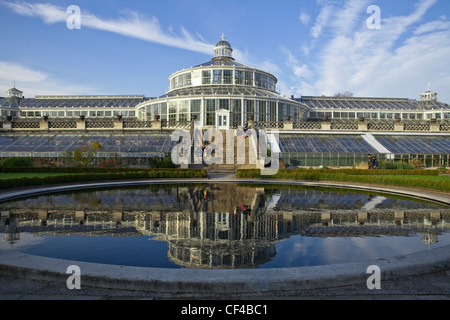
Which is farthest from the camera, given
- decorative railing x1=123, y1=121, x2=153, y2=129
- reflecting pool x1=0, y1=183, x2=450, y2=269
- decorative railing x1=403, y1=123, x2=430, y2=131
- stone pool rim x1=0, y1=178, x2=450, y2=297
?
decorative railing x1=403, y1=123, x2=430, y2=131

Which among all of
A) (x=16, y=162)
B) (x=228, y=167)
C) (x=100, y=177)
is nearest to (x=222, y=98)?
(x=228, y=167)

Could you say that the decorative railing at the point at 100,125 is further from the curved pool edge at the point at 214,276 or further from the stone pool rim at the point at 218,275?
the curved pool edge at the point at 214,276

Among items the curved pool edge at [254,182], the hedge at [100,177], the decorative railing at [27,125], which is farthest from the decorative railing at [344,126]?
the decorative railing at [27,125]

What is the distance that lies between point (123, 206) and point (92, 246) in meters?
5.99

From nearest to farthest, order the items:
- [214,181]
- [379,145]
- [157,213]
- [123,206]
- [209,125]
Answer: [157,213], [123,206], [214,181], [379,145], [209,125]

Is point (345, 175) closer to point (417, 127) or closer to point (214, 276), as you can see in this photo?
point (214, 276)

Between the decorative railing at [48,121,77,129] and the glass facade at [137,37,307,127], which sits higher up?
the glass facade at [137,37,307,127]

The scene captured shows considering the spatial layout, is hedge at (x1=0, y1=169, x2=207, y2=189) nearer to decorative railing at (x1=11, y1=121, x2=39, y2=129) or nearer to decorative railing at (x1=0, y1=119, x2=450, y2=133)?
decorative railing at (x1=0, y1=119, x2=450, y2=133)

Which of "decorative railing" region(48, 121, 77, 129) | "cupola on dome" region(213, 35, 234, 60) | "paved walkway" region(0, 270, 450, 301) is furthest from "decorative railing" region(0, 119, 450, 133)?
"paved walkway" region(0, 270, 450, 301)

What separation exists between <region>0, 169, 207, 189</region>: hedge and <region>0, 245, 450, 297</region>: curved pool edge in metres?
16.0

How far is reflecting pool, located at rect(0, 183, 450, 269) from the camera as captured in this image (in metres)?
7.27
